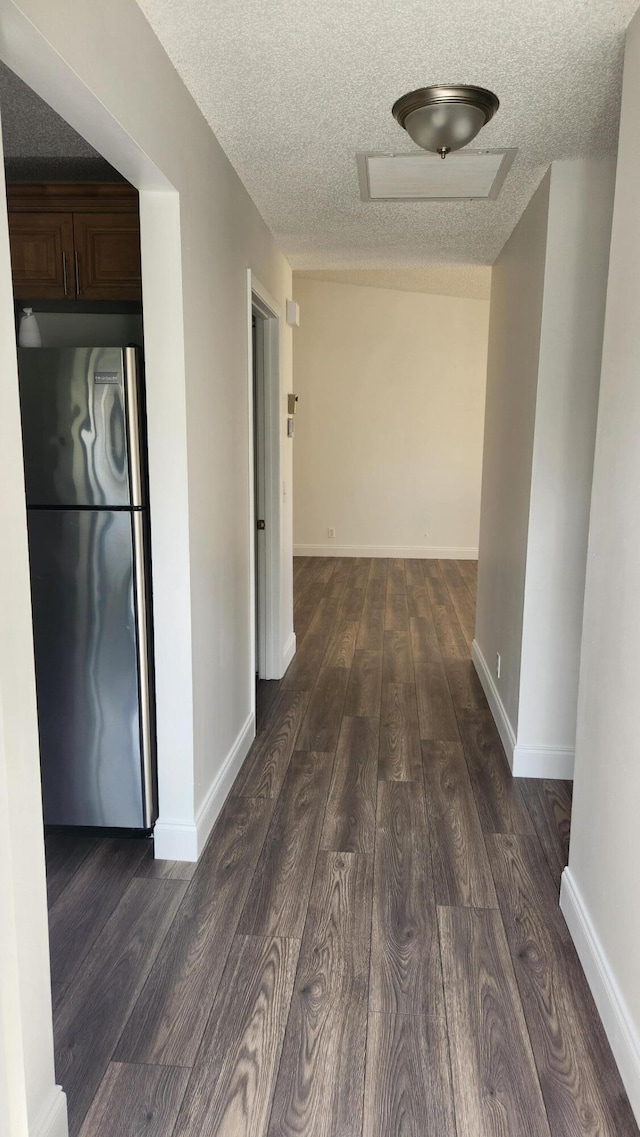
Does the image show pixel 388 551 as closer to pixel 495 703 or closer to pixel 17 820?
pixel 495 703

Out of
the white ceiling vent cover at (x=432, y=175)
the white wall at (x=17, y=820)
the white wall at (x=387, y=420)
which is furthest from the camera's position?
the white wall at (x=387, y=420)

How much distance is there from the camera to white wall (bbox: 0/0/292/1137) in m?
1.36

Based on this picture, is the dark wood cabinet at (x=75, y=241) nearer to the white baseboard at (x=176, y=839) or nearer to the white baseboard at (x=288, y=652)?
Answer: the white baseboard at (x=176, y=839)

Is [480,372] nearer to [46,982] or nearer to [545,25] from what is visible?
[545,25]

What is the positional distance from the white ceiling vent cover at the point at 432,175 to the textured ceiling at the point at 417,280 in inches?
137

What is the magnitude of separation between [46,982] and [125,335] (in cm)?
205

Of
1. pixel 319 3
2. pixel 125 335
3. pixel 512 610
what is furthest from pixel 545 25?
pixel 512 610

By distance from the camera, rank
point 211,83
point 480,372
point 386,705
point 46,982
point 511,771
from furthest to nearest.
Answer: point 480,372
point 386,705
point 511,771
point 211,83
point 46,982

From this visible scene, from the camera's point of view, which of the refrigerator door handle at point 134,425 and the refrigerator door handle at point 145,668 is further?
the refrigerator door handle at point 145,668

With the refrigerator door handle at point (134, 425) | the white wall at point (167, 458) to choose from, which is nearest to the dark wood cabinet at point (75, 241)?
the white wall at point (167, 458)

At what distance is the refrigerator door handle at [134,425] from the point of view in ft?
7.77

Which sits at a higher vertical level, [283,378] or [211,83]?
[211,83]

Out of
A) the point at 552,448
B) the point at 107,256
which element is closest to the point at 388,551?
the point at 552,448

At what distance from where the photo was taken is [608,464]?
6.70ft
